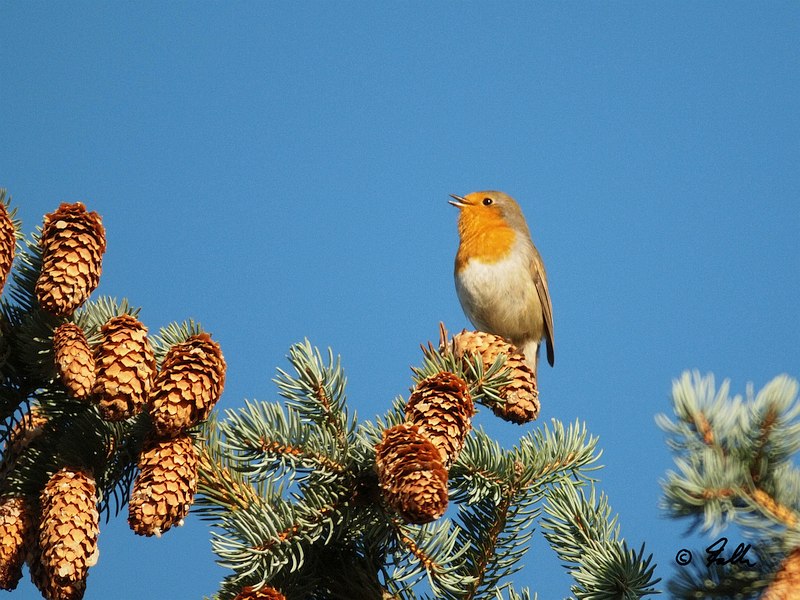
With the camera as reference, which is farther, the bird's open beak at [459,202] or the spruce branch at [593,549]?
the bird's open beak at [459,202]

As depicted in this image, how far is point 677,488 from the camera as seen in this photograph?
1388 millimetres

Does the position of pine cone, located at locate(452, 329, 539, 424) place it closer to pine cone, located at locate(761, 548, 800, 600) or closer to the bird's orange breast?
pine cone, located at locate(761, 548, 800, 600)

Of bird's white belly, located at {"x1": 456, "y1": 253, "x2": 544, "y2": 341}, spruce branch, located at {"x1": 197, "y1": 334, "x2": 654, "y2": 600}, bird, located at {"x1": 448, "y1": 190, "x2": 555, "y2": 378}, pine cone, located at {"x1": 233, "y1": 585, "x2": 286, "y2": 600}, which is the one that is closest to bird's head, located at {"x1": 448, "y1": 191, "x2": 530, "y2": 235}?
bird, located at {"x1": 448, "y1": 190, "x2": 555, "y2": 378}

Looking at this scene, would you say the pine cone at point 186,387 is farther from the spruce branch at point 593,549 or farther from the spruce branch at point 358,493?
the spruce branch at point 593,549

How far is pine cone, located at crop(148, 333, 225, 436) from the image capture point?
1.91 meters

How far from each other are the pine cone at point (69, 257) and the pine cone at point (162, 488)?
42 centimetres

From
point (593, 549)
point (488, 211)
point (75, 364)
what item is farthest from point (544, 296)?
point (75, 364)

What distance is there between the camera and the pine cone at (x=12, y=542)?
80.5 inches

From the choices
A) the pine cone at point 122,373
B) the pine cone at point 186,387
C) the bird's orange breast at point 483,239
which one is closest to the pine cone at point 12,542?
the pine cone at point 122,373

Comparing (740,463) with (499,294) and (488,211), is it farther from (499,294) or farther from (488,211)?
(488,211)

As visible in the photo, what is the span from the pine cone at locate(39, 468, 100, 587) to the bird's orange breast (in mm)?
A: 3729

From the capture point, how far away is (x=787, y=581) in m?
1.35

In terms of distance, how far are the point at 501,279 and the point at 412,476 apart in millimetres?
3732

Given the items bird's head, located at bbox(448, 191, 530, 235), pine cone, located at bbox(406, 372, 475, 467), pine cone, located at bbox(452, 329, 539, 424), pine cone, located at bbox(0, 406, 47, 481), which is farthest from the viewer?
bird's head, located at bbox(448, 191, 530, 235)
